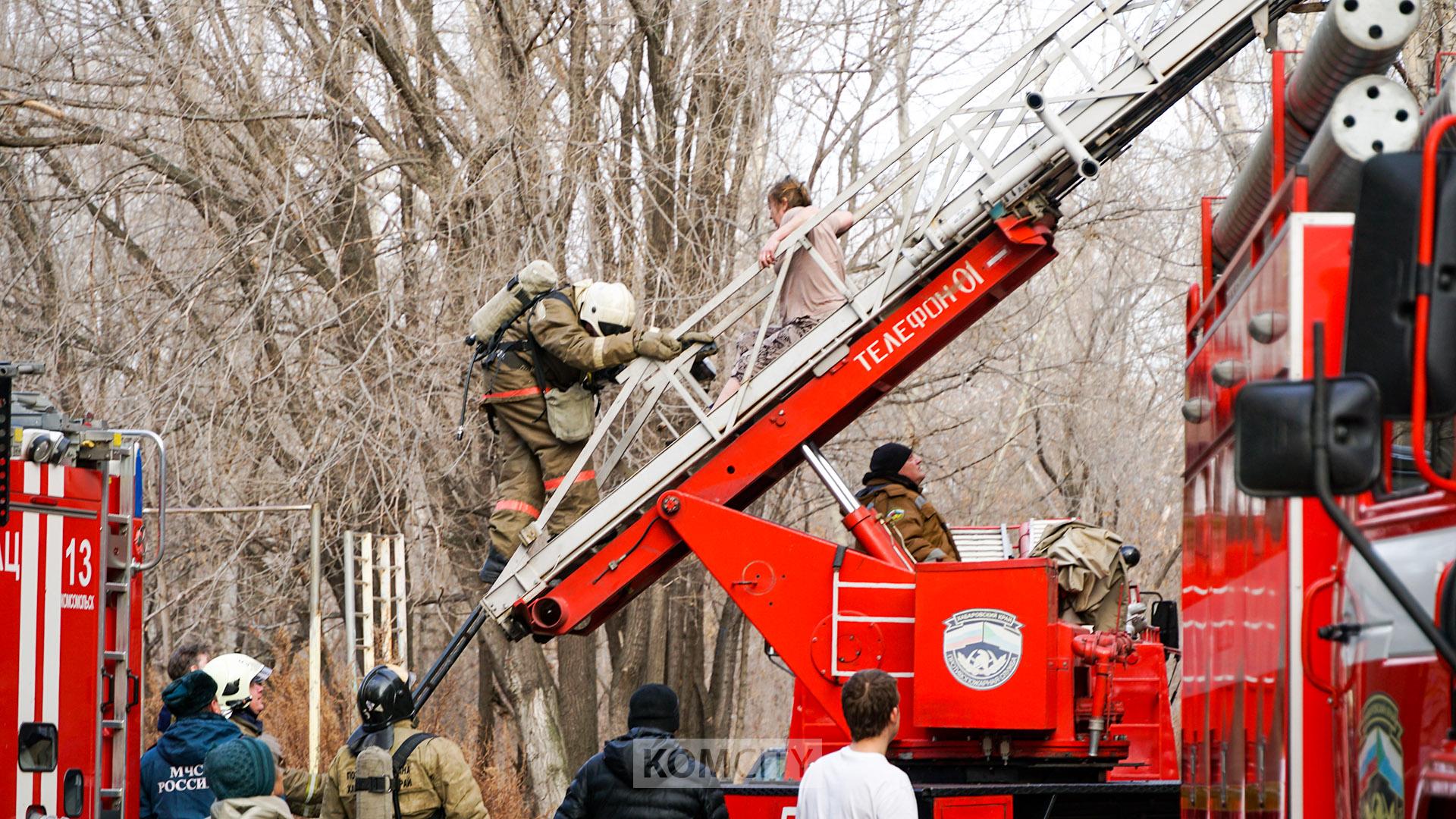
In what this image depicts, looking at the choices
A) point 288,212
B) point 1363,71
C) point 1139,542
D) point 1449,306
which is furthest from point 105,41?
point 1139,542

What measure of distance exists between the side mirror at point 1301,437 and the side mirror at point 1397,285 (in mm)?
61

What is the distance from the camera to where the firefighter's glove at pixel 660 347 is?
27.5 feet

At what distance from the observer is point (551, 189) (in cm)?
1302

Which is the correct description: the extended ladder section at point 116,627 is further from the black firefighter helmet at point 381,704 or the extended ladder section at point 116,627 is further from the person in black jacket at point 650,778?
the person in black jacket at point 650,778

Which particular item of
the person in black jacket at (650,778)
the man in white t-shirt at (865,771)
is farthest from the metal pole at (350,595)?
the man in white t-shirt at (865,771)

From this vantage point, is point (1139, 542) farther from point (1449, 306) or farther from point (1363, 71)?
point (1449, 306)

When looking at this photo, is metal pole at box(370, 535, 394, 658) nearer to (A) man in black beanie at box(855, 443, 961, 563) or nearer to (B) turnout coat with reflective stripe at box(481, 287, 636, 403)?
(B) turnout coat with reflective stripe at box(481, 287, 636, 403)

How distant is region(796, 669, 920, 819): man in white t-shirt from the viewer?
463 centimetres

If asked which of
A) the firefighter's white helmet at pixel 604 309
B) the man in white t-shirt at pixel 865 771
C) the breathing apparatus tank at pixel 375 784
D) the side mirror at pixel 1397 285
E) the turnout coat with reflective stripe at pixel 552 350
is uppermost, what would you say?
the firefighter's white helmet at pixel 604 309

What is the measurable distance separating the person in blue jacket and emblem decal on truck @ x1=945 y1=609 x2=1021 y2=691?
305 cm

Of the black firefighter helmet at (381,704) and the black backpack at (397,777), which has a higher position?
the black firefighter helmet at (381,704)

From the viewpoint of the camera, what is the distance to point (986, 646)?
7449 mm

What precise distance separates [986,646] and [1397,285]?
4777mm

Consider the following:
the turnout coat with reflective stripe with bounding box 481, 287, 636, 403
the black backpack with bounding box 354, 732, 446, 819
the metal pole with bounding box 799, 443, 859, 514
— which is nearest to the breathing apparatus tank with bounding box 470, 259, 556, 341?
the turnout coat with reflective stripe with bounding box 481, 287, 636, 403
